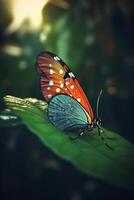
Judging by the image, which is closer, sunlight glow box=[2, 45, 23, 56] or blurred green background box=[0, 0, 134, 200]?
blurred green background box=[0, 0, 134, 200]

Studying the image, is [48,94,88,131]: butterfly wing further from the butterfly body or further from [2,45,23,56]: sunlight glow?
[2,45,23,56]: sunlight glow

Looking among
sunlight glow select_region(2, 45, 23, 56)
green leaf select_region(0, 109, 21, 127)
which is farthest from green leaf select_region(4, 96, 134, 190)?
sunlight glow select_region(2, 45, 23, 56)

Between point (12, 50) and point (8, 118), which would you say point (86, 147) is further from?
point (12, 50)

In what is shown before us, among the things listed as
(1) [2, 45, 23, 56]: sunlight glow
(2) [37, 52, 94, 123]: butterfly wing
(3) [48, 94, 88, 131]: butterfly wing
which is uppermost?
(1) [2, 45, 23, 56]: sunlight glow

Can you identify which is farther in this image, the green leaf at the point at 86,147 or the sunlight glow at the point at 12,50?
the sunlight glow at the point at 12,50

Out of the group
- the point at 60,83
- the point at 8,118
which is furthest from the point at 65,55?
the point at 8,118

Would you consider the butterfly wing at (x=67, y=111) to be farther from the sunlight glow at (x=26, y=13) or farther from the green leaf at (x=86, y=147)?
the sunlight glow at (x=26, y=13)

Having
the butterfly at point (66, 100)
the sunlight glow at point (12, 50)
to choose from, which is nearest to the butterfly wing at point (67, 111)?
the butterfly at point (66, 100)
